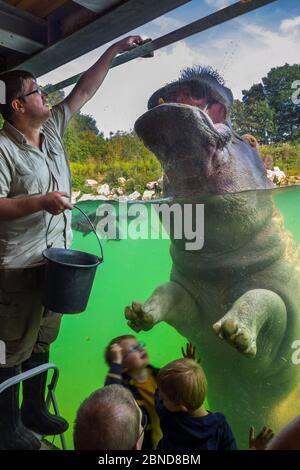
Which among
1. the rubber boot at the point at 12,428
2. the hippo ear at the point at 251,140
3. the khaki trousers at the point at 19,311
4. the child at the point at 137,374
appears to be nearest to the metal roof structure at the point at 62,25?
the hippo ear at the point at 251,140

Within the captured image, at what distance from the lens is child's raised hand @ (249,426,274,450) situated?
1992 millimetres

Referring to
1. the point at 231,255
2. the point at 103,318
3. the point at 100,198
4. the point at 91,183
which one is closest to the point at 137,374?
the point at 103,318

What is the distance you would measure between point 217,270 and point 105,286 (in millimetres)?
868

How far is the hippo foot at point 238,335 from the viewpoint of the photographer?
6.66 feet

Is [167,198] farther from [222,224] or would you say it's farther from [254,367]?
[254,367]

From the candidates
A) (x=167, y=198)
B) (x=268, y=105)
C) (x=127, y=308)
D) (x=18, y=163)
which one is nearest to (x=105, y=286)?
(x=127, y=308)

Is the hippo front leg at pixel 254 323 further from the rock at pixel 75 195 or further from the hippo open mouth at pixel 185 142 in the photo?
the rock at pixel 75 195

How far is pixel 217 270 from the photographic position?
2365 mm

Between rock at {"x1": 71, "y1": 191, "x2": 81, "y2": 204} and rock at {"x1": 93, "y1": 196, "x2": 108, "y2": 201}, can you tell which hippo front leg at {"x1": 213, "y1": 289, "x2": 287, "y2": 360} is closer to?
rock at {"x1": 93, "y1": 196, "x2": 108, "y2": 201}

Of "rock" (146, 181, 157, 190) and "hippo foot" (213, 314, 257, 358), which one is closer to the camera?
"hippo foot" (213, 314, 257, 358)

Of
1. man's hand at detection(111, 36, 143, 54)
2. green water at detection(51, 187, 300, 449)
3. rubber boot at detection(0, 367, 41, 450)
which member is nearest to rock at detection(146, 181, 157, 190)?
green water at detection(51, 187, 300, 449)

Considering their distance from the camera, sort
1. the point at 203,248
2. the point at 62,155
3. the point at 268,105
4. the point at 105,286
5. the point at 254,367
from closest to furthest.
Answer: the point at 268,105, the point at 254,367, the point at 203,248, the point at 62,155, the point at 105,286

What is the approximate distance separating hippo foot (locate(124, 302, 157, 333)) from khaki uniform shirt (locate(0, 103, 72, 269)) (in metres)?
0.53

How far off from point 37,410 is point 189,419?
102cm
